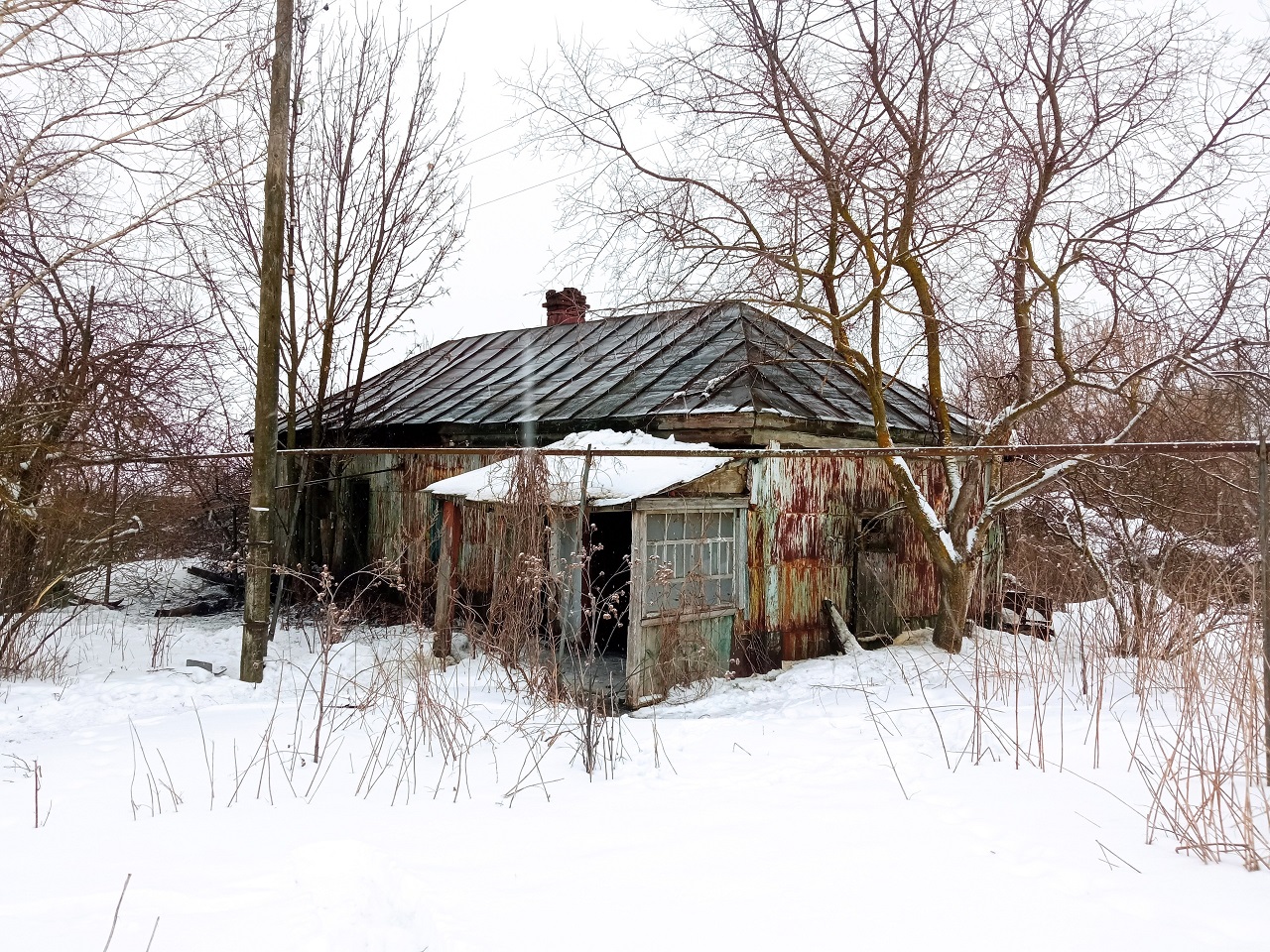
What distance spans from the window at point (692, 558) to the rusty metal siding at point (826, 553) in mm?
413

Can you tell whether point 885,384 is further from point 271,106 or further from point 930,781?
point 271,106

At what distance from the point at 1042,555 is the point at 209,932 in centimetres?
1277

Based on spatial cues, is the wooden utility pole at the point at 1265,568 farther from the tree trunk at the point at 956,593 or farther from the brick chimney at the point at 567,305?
the brick chimney at the point at 567,305

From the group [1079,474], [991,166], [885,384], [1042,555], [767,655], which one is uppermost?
[991,166]

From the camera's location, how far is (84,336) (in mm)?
8242

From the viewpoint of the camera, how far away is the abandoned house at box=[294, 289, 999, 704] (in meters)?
8.49

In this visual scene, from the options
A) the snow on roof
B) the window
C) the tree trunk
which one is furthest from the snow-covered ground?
the tree trunk

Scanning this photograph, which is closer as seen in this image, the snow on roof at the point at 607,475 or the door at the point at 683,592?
the door at the point at 683,592

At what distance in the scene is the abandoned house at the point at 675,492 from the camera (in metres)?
8.49

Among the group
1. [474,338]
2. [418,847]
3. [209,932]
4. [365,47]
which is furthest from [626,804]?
[474,338]

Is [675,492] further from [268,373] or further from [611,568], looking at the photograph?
[268,373]

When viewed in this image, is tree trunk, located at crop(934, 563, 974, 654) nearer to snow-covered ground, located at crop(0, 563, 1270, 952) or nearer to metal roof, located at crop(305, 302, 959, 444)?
metal roof, located at crop(305, 302, 959, 444)

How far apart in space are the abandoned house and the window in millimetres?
21

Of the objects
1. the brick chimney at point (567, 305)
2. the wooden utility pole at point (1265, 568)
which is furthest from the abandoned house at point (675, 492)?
the wooden utility pole at point (1265, 568)
